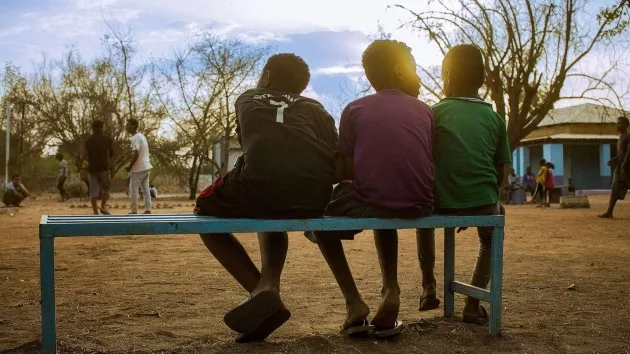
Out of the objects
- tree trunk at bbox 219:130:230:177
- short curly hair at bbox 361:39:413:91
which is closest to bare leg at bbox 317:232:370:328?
short curly hair at bbox 361:39:413:91

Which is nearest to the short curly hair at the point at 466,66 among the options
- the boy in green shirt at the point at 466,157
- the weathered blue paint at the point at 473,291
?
the boy in green shirt at the point at 466,157

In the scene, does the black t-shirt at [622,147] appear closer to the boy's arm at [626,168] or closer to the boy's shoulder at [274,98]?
the boy's arm at [626,168]

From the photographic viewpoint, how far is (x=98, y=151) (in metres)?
12.4

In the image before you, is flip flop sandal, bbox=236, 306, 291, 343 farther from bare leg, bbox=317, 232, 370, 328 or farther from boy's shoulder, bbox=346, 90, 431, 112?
boy's shoulder, bbox=346, 90, 431, 112

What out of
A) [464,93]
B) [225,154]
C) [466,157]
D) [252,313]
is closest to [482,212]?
[466,157]

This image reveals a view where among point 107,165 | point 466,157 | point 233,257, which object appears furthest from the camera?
point 107,165

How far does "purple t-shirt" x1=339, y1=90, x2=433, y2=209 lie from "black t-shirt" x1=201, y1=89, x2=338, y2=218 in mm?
156

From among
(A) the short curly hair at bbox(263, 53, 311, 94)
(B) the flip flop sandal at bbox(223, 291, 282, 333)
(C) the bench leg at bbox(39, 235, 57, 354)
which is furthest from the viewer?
(A) the short curly hair at bbox(263, 53, 311, 94)

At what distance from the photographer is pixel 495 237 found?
3.63 m

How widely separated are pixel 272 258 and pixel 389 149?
0.82 meters

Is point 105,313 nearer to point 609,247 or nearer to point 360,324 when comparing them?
point 360,324

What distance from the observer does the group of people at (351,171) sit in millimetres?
3328

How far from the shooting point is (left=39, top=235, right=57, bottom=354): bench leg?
2.93 m

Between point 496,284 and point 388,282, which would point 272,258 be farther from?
point 496,284
